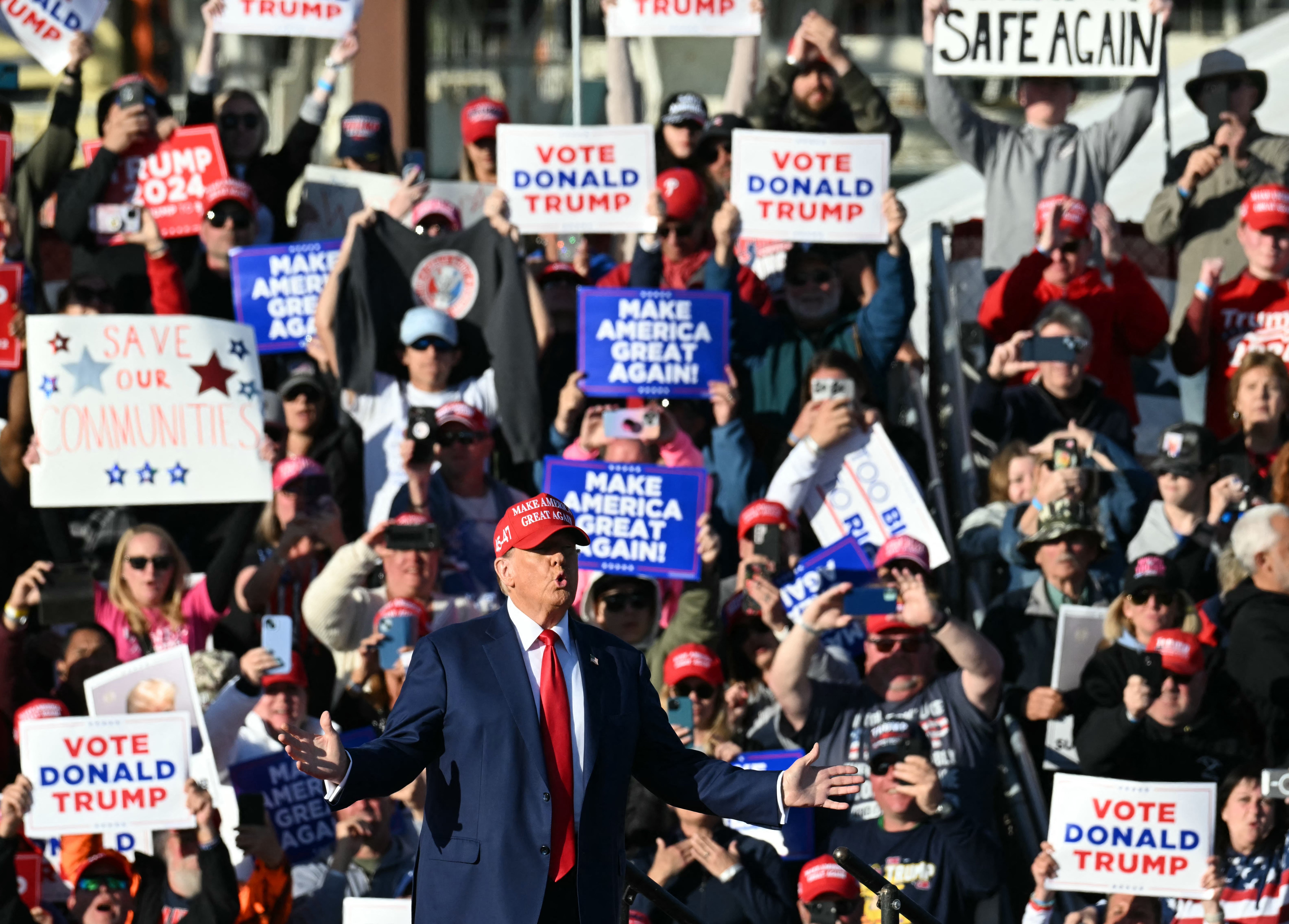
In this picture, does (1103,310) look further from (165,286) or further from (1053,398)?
(165,286)

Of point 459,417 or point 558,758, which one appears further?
point 459,417

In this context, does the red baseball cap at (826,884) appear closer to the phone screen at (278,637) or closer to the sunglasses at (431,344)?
the phone screen at (278,637)

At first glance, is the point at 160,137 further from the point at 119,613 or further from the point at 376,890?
the point at 376,890

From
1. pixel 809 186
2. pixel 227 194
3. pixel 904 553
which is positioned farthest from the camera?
pixel 809 186

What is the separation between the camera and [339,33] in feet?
37.9

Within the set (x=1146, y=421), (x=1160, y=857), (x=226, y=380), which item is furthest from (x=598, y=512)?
(x=1146, y=421)

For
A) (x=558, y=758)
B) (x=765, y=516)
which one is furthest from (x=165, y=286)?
(x=558, y=758)

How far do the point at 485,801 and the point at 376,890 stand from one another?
2.95 meters

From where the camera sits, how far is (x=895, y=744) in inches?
333

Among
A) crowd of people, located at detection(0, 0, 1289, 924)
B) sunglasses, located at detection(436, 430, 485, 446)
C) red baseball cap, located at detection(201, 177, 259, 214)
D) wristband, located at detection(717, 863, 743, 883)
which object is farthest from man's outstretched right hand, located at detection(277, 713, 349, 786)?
red baseball cap, located at detection(201, 177, 259, 214)

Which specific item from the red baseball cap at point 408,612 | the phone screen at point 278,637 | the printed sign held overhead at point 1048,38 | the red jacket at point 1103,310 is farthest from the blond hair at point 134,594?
the printed sign held overhead at point 1048,38

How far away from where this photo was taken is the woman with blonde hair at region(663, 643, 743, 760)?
8.71 m

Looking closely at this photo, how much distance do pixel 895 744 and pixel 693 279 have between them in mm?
2956

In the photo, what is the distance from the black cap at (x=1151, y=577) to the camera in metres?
9.01
